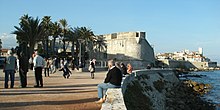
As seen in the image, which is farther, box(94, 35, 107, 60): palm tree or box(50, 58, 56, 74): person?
box(94, 35, 107, 60): palm tree

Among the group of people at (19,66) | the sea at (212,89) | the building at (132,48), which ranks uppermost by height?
the building at (132,48)

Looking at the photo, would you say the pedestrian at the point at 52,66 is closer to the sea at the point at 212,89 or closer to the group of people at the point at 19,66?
the sea at the point at 212,89

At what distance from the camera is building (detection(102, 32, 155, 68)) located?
68.4m

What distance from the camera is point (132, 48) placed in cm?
6850

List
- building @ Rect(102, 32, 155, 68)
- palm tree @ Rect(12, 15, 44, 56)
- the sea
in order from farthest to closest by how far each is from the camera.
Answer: building @ Rect(102, 32, 155, 68) < palm tree @ Rect(12, 15, 44, 56) < the sea

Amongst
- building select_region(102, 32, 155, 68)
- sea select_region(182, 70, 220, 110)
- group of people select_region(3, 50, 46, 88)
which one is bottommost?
sea select_region(182, 70, 220, 110)

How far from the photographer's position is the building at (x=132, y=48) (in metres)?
68.4

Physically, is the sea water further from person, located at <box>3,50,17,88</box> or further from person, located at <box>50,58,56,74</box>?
person, located at <box>3,50,17,88</box>

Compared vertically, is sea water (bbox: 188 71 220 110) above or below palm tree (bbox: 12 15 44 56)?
below

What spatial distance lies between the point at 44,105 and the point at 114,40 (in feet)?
213

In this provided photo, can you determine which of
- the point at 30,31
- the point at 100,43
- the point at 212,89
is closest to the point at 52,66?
the point at 30,31

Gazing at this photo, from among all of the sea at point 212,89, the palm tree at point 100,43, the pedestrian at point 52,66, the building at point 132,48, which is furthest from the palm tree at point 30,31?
the palm tree at point 100,43

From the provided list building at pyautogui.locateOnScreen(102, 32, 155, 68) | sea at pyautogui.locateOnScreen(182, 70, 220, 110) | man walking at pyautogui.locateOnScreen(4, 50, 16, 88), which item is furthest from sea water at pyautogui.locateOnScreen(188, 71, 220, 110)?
man walking at pyautogui.locateOnScreen(4, 50, 16, 88)

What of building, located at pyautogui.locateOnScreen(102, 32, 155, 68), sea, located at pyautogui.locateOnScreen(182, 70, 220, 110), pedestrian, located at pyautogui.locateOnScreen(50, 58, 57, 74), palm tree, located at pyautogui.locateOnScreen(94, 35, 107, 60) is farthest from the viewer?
palm tree, located at pyautogui.locateOnScreen(94, 35, 107, 60)
